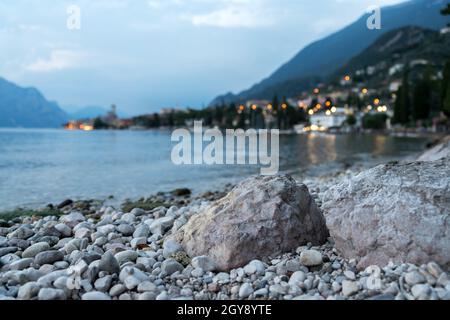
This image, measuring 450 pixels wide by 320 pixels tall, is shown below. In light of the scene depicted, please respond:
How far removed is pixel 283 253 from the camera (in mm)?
5609

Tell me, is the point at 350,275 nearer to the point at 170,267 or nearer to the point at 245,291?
the point at 245,291

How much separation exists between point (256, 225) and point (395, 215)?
1.70 metres

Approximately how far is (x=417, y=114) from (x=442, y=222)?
86585mm

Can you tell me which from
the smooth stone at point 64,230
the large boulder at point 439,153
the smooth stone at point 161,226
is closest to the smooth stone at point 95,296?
the smooth stone at point 161,226

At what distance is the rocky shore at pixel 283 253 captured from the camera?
14.9ft

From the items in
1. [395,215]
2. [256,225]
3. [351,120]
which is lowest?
[256,225]

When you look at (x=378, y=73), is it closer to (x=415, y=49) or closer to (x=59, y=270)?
(x=415, y=49)

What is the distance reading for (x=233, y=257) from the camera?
5371 millimetres

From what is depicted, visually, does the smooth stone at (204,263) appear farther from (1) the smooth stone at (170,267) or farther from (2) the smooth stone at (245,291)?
(2) the smooth stone at (245,291)

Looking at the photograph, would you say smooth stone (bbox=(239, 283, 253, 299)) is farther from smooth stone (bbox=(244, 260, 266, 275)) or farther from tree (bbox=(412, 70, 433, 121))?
tree (bbox=(412, 70, 433, 121))

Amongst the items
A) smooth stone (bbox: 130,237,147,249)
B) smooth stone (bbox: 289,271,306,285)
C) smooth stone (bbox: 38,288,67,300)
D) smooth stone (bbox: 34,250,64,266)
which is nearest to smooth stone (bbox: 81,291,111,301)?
smooth stone (bbox: 38,288,67,300)

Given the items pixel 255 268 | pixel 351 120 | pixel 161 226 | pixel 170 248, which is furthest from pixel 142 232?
pixel 351 120

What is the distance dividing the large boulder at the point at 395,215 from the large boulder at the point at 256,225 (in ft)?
1.61
